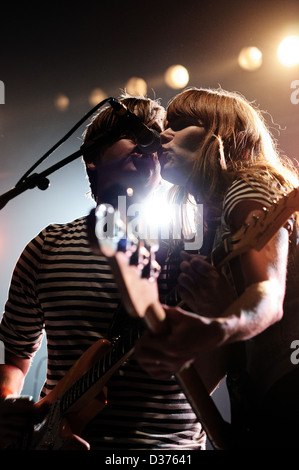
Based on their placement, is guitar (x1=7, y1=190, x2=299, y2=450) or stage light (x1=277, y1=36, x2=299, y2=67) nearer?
guitar (x1=7, y1=190, x2=299, y2=450)

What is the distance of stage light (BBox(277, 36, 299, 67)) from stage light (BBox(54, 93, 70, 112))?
5.40 ft

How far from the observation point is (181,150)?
1.54 metres

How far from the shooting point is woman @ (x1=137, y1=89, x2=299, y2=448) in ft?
2.40

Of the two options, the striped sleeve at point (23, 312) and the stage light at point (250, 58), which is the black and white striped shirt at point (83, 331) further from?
the stage light at point (250, 58)

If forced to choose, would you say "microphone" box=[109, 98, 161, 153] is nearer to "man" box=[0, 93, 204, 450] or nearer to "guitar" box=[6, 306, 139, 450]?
"man" box=[0, 93, 204, 450]

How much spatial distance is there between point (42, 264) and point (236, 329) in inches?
38.8

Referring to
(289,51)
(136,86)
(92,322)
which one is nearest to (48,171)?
(92,322)

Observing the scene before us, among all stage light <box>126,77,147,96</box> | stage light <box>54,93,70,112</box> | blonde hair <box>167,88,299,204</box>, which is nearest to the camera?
blonde hair <box>167,88,299,204</box>

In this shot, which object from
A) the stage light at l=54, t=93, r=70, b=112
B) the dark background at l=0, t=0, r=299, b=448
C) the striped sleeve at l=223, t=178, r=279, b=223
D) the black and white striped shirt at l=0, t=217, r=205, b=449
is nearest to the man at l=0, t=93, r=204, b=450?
the black and white striped shirt at l=0, t=217, r=205, b=449

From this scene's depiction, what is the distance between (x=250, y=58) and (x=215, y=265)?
2.48 m

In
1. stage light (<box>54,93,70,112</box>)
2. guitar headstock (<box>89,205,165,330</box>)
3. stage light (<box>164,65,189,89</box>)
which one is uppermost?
stage light (<box>164,65,189,89</box>)

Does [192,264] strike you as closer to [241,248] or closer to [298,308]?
[241,248]

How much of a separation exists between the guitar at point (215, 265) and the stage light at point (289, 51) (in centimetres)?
238

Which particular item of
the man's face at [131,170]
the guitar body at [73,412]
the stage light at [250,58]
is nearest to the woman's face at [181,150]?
the man's face at [131,170]
